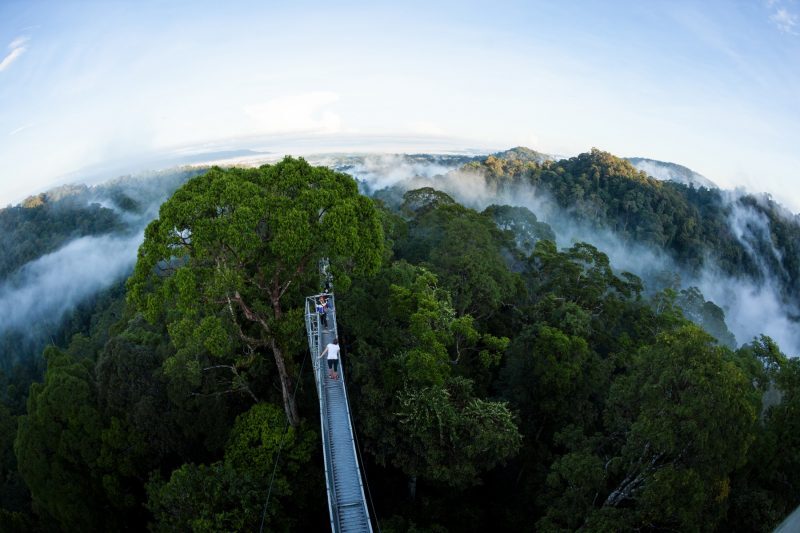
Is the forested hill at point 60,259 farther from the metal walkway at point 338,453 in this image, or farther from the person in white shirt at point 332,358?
the person in white shirt at point 332,358

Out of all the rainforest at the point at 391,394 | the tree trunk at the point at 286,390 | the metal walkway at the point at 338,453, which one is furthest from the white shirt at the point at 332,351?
the tree trunk at the point at 286,390

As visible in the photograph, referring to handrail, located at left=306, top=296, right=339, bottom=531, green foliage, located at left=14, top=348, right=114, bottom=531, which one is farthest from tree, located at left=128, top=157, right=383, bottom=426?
green foliage, located at left=14, top=348, right=114, bottom=531

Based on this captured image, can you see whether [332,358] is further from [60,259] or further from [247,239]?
[60,259]

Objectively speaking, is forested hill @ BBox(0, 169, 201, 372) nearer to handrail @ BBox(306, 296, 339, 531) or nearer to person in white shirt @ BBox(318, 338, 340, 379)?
handrail @ BBox(306, 296, 339, 531)

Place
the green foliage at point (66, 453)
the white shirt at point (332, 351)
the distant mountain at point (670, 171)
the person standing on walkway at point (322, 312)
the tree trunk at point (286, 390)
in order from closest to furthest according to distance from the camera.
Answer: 1. the white shirt at point (332, 351)
2. the tree trunk at point (286, 390)
3. the person standing on walkway at point (322, 312)
4. the green foliage at point (66, 453)
5. the distant mountain at point (670, 171)

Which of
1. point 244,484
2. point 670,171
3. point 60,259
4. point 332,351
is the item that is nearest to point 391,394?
point 332,351

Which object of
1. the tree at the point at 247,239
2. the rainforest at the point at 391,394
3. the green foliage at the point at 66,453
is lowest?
the green foliage at the point at 66,453

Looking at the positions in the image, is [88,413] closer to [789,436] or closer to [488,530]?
[488,530]
